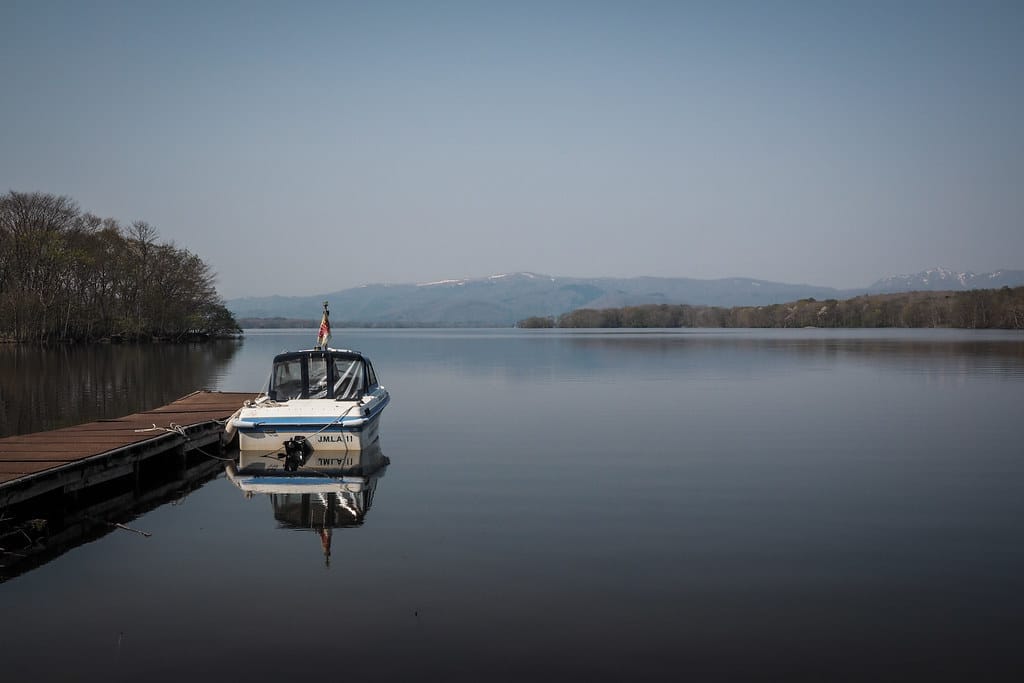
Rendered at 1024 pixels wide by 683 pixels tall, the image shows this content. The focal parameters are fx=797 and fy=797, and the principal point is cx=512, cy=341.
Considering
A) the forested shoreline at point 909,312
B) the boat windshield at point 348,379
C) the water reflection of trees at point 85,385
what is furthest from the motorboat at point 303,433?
the forested shoreline at point 909,312

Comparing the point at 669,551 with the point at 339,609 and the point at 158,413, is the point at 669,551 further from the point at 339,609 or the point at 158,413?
the point at 158,413

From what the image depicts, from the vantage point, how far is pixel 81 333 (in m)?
85.1

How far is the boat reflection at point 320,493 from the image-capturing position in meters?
13.1

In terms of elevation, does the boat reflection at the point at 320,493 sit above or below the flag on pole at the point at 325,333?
below

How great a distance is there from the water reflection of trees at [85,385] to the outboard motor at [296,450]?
902cm

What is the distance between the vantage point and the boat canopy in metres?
20.5

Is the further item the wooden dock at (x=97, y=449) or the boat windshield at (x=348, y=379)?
the boat windshield at (x=348, y=379)

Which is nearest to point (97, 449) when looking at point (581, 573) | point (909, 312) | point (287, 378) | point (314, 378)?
point (287, 378)

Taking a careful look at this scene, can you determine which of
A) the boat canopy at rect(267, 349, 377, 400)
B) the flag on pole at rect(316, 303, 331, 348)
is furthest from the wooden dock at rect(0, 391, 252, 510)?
the flag on pole at rect(316, 303, 331, 348)

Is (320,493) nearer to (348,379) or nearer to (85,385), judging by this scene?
(348,379)

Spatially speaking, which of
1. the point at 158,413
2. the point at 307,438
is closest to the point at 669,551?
the point at 307,438

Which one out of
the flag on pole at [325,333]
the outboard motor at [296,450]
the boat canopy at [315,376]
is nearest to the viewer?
the outboard motor at [296,450]

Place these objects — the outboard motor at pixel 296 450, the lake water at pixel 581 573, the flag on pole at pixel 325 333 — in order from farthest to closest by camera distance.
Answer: the flag on pole at pixel 325 333, the outboard motor at pixel 296 450, the lake water at pixel 581 573

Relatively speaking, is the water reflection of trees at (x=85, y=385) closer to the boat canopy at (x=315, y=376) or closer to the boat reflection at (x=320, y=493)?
the boat canopy at (x=315, y=376)
